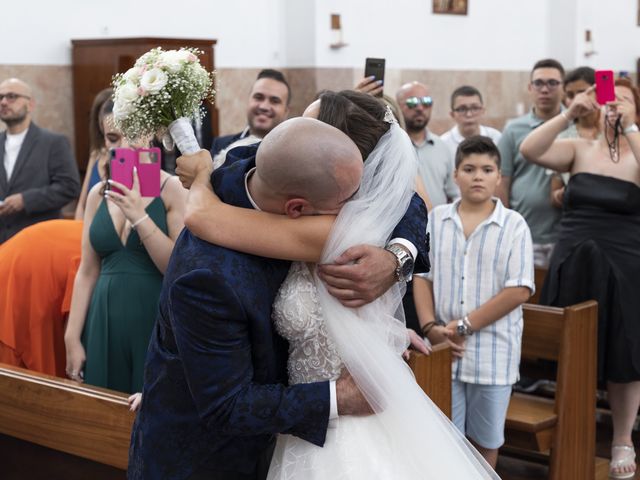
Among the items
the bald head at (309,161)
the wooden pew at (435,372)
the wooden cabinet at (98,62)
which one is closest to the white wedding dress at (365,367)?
the bald head at (309,161)

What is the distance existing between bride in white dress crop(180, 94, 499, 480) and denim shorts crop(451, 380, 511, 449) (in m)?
1.90

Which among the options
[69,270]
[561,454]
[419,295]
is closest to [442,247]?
[419,295]

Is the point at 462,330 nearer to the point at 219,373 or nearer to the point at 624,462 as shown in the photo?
the point at 624,462

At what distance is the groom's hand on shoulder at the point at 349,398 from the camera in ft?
6.97

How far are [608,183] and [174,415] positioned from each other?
3333mm

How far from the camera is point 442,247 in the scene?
421 cm

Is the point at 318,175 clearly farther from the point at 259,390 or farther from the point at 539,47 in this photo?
the point at 539,47

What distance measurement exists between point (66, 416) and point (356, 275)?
62.2 inches

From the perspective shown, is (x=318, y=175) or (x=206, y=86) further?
(x=206, y=86)

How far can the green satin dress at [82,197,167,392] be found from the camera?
12.8 ft

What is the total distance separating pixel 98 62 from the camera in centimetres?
894

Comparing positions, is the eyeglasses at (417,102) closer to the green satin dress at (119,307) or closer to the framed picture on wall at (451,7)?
the green satin dress at (119,307)

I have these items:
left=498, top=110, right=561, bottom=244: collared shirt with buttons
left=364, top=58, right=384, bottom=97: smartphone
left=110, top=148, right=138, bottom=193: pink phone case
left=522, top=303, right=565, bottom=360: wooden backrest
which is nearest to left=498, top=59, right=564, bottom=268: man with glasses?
left=498, top=110, right=561, bottom=244: collared shirt with buttons

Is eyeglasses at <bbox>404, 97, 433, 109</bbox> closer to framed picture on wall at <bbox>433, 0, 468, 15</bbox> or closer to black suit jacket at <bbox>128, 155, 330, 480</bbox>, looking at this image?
black suit jacket at <bbox>128, 155, 330, 480</bbox>
